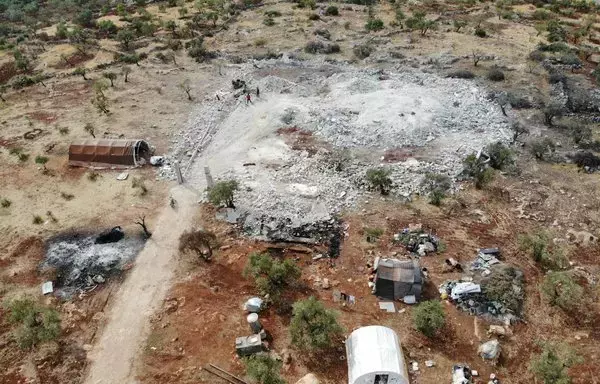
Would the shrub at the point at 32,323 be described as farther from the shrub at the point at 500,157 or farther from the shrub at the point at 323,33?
the shrub at the point at 323,33

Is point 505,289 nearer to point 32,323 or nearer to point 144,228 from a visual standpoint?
point 144,228

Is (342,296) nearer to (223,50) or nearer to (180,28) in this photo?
(223,50)

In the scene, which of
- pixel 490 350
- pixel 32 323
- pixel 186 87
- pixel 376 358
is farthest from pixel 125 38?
pixel 490 350

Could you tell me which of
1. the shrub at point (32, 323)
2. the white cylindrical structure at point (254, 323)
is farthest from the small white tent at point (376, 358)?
the shrub at point (32, 323)

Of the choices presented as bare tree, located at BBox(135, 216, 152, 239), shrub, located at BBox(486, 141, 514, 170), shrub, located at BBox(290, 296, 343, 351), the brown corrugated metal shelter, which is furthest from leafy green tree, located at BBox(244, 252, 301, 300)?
shrub, located at BBox(486, 141, 514, 170)

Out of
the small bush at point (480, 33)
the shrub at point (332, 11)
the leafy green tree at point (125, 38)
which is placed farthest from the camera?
the shrub at point (332, 11)

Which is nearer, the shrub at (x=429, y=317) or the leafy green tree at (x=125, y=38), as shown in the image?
the shrub at (x=429, y=317)

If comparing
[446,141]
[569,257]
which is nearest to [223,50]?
[446,141]
